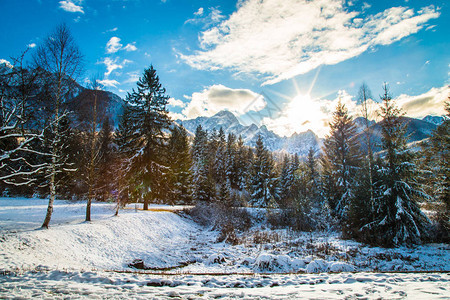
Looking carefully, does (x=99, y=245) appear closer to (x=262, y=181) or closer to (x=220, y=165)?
(x=262, y=181)

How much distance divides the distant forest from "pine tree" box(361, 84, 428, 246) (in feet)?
0.21

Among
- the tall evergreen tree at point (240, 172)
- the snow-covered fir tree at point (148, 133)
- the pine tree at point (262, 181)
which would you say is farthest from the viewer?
the tall evergreen tree at point (240, 172)

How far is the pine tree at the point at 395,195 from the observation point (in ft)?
49.4

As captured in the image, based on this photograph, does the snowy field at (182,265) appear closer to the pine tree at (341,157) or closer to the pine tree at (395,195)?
the pine tree at (395,195)

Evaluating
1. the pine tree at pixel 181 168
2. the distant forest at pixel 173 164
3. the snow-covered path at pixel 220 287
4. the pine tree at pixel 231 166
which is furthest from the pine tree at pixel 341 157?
the pine tree at pixel 231 166

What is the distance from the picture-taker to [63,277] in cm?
661

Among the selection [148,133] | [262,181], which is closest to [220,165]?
[262,181]

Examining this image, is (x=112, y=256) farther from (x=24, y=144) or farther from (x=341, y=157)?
(x=341, y=157)

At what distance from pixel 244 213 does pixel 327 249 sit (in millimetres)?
15483

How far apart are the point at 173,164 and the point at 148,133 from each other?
13797 mm

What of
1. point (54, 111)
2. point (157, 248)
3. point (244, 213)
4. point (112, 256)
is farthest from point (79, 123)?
point (244, 213)

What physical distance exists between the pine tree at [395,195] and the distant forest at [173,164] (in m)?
0.07

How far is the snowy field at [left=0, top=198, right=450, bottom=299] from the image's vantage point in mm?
5633

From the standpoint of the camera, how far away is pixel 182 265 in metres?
12.8
